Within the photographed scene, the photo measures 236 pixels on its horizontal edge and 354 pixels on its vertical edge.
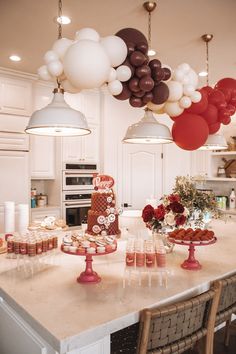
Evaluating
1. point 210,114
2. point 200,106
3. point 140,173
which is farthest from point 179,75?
point 140,173

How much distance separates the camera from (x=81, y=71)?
57.6 inches

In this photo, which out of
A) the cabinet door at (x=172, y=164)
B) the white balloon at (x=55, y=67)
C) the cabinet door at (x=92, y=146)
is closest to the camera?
the white balloon at (x=55, y=67)

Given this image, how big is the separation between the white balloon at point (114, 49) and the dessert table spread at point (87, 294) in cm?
114

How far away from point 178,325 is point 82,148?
3.42m

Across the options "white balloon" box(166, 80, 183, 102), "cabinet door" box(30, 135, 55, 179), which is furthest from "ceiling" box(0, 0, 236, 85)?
"cabinet door" box(30, 135, 55, 179)

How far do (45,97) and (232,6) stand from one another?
2.70 meters

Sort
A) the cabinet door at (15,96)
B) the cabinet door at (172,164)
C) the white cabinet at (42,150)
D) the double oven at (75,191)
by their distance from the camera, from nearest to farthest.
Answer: the cabinet door at (15,96) → the white cabinet at (42,150) → the double oven at (75,191) → the cabinet door at (172,164)

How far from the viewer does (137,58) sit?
1673 mm

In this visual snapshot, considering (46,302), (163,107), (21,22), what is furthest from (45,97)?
(46,302)

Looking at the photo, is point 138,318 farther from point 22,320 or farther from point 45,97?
point 45,97

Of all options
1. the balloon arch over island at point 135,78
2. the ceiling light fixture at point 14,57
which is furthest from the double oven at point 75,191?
the balloon arch over island at point 135,78

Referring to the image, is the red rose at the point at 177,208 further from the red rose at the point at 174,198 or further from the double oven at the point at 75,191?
the double oven at the point at 75,191

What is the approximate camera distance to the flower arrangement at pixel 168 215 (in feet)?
6.22

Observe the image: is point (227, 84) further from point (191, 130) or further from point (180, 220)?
point (180, 220)
